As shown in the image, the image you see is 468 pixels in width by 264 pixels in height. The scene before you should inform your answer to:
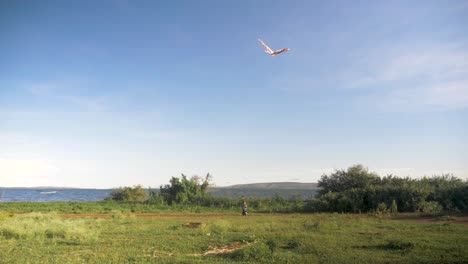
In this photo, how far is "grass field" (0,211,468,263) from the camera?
11336 mm

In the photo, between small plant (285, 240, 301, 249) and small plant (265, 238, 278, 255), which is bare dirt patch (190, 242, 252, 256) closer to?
small plant (265, 238, 278, 255)

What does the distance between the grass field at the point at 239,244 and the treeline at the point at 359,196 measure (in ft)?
34.2

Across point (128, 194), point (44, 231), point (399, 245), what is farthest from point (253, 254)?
point (128, 194)

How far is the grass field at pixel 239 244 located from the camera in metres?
11.3

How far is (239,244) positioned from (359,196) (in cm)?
2003

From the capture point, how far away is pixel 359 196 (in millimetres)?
31469

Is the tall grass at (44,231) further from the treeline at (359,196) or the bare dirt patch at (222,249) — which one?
the treeline at (359,196)

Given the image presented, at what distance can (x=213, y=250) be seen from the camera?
1305 cm

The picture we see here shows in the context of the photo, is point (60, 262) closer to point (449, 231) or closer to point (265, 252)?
point (265, 252)

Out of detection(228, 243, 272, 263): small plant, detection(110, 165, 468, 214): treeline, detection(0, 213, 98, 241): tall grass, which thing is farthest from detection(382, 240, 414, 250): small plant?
detection(110, 165, 468, 214): treeline

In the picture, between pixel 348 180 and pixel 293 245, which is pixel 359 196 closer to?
pixel 348 180

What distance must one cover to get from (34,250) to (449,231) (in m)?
16.5

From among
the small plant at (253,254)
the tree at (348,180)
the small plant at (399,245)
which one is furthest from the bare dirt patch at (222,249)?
the tree at (348,180)

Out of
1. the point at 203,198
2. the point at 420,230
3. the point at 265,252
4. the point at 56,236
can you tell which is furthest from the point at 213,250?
the point at 203,198
